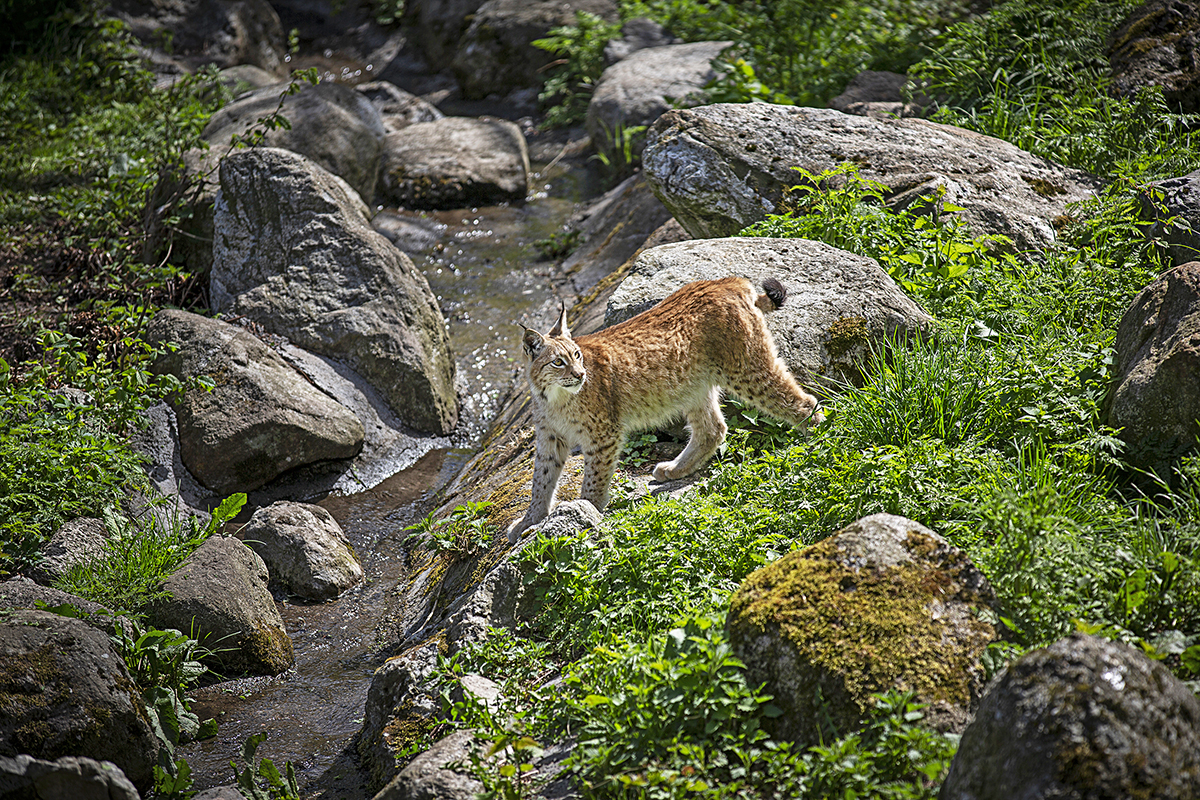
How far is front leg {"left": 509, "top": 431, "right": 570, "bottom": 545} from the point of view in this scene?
5492 mm

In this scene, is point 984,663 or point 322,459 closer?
point 984,663

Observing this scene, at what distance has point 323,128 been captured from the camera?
433 inches

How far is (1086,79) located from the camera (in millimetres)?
8727

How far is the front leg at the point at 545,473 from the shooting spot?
216 inches

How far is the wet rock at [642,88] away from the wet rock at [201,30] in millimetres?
7803

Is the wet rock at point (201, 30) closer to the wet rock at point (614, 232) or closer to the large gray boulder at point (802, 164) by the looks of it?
the wet rock at point (614, 232)

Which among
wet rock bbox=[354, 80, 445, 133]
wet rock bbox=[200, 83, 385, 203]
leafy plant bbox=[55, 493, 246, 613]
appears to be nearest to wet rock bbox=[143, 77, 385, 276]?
wet rock bbox=[200, 83, 385, 203]

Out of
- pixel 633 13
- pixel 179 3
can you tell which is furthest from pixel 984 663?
pixel 179 3

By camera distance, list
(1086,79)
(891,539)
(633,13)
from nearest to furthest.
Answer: (891,539) < (1086,79) < (633,13)

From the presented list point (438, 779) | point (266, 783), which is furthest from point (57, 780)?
point (438, 779)

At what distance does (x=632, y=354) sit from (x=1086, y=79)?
251 inches

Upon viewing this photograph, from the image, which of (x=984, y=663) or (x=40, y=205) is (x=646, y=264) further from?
(x=40, y=205)

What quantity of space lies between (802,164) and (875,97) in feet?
9.93

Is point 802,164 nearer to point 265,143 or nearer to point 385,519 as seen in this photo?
point 385,519
